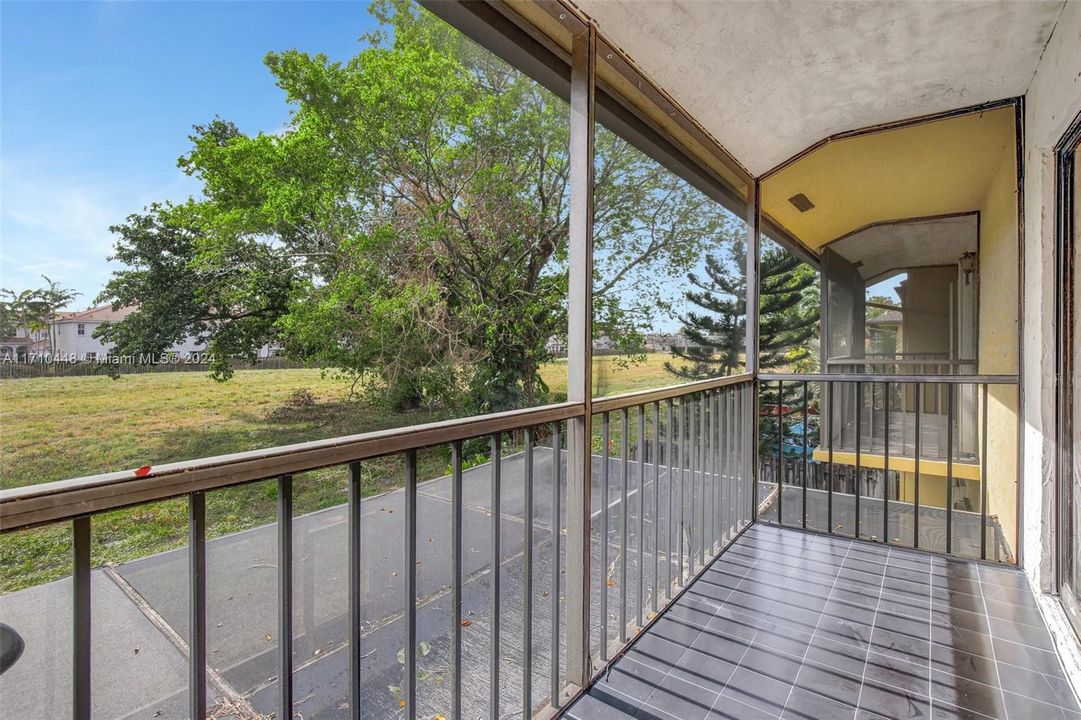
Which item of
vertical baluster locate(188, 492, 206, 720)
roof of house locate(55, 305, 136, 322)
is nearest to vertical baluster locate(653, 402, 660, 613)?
vertical baluster locate(188, 492, 206, 720)

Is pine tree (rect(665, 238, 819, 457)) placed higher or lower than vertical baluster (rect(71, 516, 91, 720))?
higher

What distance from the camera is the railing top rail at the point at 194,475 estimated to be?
64cm

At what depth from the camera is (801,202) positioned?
3.80m

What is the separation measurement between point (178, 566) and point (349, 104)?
1887 mm

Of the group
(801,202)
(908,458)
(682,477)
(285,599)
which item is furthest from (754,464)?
Result: (285,599)

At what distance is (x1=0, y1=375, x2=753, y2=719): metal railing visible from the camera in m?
0.71

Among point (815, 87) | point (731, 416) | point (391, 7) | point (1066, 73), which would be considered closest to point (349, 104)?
point (391, 7)

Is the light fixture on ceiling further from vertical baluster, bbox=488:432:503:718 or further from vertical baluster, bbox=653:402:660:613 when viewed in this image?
vertical baluster, bbox=488:432:503:718

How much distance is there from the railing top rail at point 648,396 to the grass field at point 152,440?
20.1 inches

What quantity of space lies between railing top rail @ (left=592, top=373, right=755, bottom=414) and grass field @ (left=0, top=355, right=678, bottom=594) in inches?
20.1

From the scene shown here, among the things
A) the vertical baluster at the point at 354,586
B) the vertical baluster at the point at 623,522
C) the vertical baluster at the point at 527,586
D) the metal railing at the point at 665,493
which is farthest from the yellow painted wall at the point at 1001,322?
the vertical baluster at the point at 354,586

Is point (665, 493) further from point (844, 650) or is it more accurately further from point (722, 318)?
point (722, 318)

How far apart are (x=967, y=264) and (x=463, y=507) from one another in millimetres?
4032

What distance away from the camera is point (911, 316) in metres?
3.89
